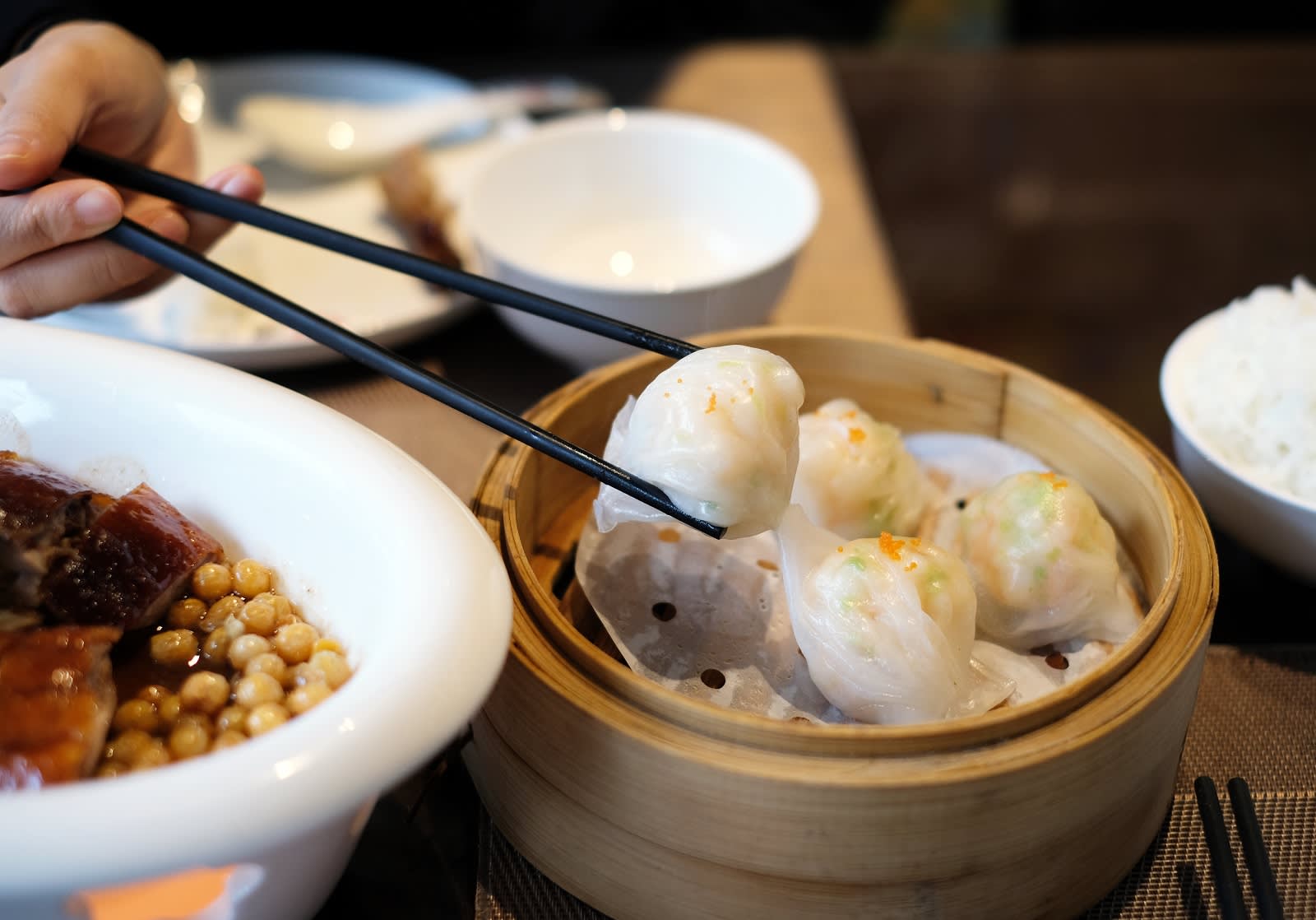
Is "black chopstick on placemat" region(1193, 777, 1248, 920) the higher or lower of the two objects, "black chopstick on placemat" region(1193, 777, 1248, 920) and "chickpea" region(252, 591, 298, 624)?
the lower

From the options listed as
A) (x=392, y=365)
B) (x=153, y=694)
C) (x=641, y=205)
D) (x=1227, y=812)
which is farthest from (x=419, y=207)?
(x=1227, y=812)

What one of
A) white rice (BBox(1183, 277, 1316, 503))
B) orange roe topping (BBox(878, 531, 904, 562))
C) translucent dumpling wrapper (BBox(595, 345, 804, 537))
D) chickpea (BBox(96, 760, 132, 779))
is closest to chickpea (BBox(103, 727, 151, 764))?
chickpea (BBox(96, 760, 132, 779))

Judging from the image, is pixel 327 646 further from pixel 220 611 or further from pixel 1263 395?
pixel 1263 395

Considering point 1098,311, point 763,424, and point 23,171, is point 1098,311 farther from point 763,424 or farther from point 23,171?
point 23,171

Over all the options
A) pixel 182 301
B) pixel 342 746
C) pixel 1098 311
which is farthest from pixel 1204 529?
pixel 1098 311

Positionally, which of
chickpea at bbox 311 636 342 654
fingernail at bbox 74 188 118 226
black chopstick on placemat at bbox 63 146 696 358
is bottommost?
chickpea at bbox 311 636 342 654

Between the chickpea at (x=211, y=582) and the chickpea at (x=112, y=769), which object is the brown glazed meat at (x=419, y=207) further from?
the chickpea at (x=112, y=769)

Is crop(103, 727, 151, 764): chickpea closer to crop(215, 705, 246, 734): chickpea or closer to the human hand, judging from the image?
crop(215, 705, 246, 734): chickpea
